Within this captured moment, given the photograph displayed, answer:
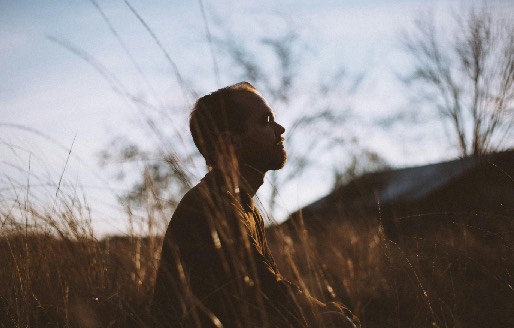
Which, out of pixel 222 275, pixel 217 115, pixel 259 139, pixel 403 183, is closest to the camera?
pixel 222 275

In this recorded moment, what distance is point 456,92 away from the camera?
13625 mm

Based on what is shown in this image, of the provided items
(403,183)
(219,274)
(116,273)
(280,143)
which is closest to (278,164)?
(280,143)

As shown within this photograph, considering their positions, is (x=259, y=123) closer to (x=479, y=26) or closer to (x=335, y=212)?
(x=479, y=26)

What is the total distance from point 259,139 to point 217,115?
0.81ft

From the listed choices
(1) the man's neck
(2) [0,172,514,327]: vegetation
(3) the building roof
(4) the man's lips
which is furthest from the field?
(3) the building roof

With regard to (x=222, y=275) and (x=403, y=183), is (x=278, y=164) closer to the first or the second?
(x=222, y=275)

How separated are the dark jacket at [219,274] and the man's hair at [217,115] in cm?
40

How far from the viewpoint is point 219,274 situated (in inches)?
52.4

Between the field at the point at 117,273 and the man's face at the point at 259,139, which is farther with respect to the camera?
the man's face at the point at 259,139

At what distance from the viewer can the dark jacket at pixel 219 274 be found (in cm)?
129

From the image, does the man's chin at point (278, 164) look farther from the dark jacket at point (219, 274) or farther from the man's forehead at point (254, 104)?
the dark jacket at point (219, 274)

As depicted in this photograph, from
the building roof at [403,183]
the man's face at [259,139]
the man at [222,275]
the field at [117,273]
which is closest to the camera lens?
the man at [222,275]

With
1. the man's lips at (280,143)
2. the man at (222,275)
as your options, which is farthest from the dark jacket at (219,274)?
the man's lips at (280,143)

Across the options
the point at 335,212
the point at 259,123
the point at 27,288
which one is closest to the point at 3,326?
the point at 27,288
